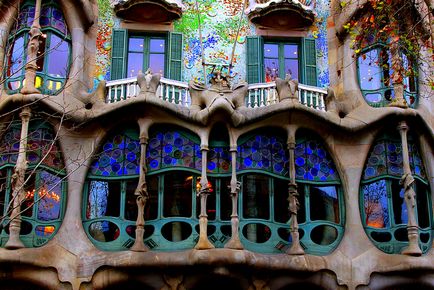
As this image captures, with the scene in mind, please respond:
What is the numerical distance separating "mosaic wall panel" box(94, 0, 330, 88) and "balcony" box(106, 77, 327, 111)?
1.10m

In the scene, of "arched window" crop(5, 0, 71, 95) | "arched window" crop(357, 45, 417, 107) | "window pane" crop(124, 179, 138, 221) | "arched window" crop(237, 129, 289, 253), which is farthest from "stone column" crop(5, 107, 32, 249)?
"arched window" crop(357, 45, 417, 107)

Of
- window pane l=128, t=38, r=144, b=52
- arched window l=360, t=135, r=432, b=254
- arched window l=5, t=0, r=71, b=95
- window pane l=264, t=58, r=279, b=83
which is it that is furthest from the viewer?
window pane l=128, t=38, r=144, b=52

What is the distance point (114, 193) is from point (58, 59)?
11.9 feet

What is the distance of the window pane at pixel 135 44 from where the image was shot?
17.4 metres

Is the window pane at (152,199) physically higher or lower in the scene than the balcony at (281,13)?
lower

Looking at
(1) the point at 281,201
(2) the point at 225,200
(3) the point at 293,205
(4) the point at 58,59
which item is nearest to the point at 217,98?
(2) the point at 225,200

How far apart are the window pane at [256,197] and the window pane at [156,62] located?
395 cm

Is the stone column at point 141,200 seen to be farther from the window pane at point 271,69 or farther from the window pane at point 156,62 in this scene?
the window pane at point 271,69

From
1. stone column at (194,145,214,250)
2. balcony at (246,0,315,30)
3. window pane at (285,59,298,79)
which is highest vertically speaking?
balcony at (246,0,315,30)

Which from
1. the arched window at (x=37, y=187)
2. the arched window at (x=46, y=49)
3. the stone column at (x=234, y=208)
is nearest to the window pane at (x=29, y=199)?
the arched window at (x=37, y=187)

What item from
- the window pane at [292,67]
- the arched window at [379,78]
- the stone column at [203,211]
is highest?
the window pane at [292,67]

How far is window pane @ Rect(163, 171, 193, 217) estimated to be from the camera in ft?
49.1

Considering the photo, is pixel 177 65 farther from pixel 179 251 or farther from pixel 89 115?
pixel 179 251

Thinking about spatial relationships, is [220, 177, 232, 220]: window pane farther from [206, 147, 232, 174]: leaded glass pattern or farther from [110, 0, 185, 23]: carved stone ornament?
[110, 0, 185, 23]: carved stone ornament
